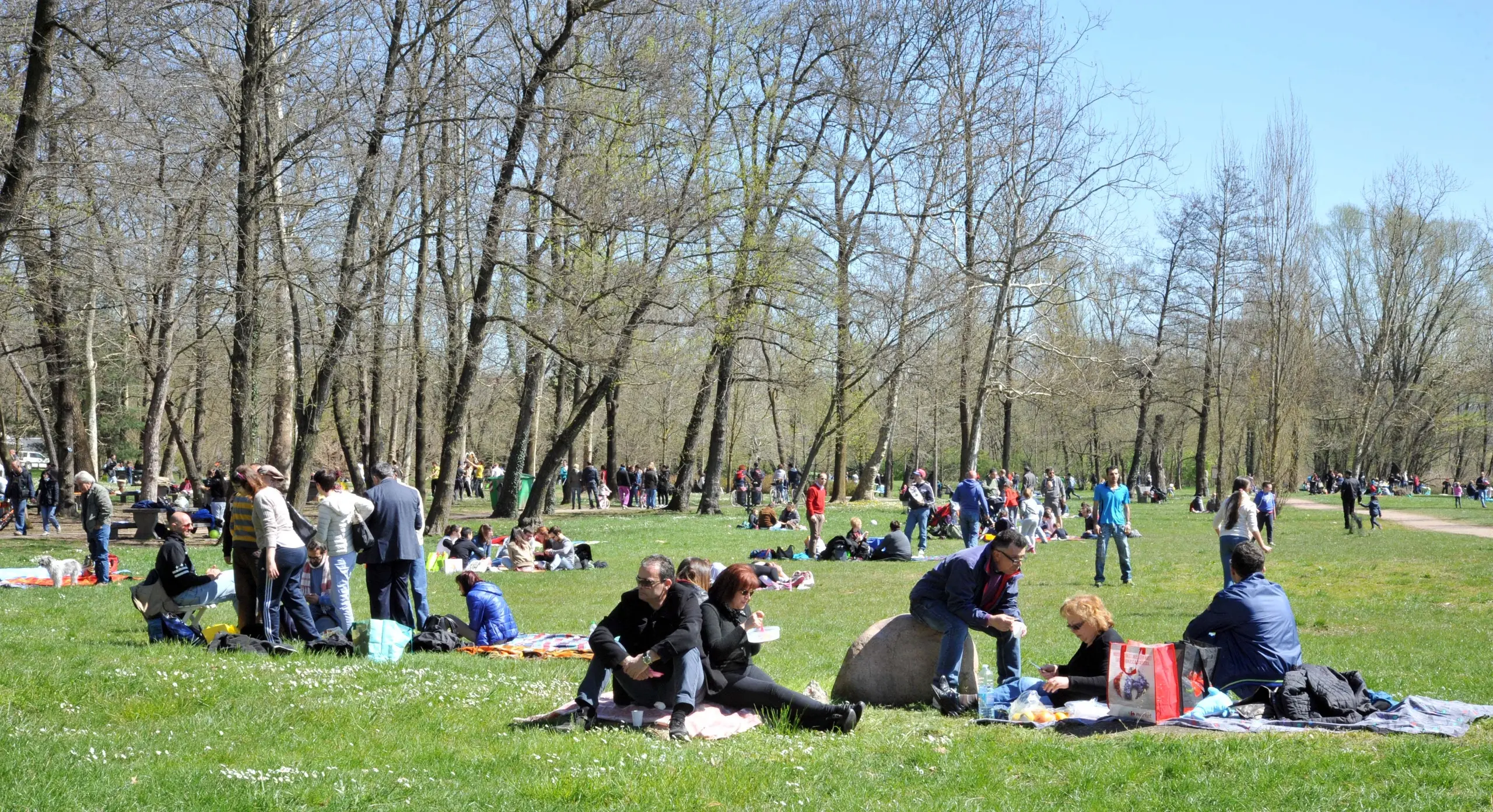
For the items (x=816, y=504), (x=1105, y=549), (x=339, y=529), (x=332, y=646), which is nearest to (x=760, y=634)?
(x=332, y=646)

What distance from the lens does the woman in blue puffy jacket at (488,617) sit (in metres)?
10.9

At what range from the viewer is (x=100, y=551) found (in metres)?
15.8

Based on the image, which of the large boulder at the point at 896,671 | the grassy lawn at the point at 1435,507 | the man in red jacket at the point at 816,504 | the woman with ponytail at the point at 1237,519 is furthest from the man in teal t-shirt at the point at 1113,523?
the grassy lawn at the point at 1435,507

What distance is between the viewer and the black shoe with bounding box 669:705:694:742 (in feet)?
21.8

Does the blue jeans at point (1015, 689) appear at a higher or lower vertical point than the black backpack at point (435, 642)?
higher

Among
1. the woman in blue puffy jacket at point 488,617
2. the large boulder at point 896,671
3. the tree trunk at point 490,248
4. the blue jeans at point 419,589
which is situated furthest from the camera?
the tree trunk at point 490,248

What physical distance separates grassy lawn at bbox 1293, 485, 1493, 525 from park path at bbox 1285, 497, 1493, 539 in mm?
461

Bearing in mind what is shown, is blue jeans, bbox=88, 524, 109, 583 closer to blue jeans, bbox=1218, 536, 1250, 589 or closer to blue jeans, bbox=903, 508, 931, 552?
blue jeans, bbox=903, 508, 931, 552

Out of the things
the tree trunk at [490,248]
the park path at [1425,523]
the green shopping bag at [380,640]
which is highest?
the tree trunk at [490,248]

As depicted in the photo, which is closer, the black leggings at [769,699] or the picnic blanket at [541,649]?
the black leggings at [769,699]

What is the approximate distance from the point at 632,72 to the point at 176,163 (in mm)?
7090

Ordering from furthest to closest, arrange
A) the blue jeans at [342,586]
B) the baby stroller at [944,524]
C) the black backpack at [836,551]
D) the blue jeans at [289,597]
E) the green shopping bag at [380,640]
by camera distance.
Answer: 1. the baby stroller at [944,524]
2. the black backpack at [836,551]
3. the blue jeans at [342,586]
4. the blue jeans at [289,597]
5. the green shopping bag at [380,640]

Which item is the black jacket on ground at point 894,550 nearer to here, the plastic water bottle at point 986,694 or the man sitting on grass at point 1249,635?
the plastic water bottle at point 986,694

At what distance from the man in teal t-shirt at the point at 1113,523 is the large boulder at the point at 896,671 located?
29.2ft
